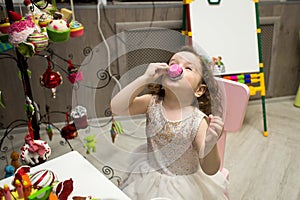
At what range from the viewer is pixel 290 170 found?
155 centimetres

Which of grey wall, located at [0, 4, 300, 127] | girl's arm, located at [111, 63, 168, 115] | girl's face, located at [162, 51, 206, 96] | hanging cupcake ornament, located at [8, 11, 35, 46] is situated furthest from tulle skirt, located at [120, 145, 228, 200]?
grey wall, located at [0, 4, 300, 127]

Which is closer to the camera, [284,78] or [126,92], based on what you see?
[126,92]

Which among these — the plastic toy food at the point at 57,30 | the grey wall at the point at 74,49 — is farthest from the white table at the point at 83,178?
the grey wall at the point at 74,49

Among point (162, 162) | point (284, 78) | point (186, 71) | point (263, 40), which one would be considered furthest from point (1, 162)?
point (284, 78)

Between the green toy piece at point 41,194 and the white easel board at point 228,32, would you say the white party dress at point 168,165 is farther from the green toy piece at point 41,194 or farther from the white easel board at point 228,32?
the white easel board at point 228,32

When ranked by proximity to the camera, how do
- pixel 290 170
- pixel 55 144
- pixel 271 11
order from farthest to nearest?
1. pixel 271 11
2. pixel 55 144
3. pixel 290 170

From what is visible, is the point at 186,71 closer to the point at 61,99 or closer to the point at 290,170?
the point at 290,170

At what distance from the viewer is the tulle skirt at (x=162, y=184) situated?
0.78 meters

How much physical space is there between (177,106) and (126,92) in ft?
0.46

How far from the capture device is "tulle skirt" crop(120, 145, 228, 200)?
2.56 ft

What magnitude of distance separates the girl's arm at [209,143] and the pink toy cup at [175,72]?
0.11 m

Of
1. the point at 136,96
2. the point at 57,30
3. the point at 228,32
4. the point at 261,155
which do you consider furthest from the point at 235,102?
the point at 228,32

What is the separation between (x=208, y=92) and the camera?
73cm

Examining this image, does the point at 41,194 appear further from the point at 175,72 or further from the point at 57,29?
the point at 57,29
